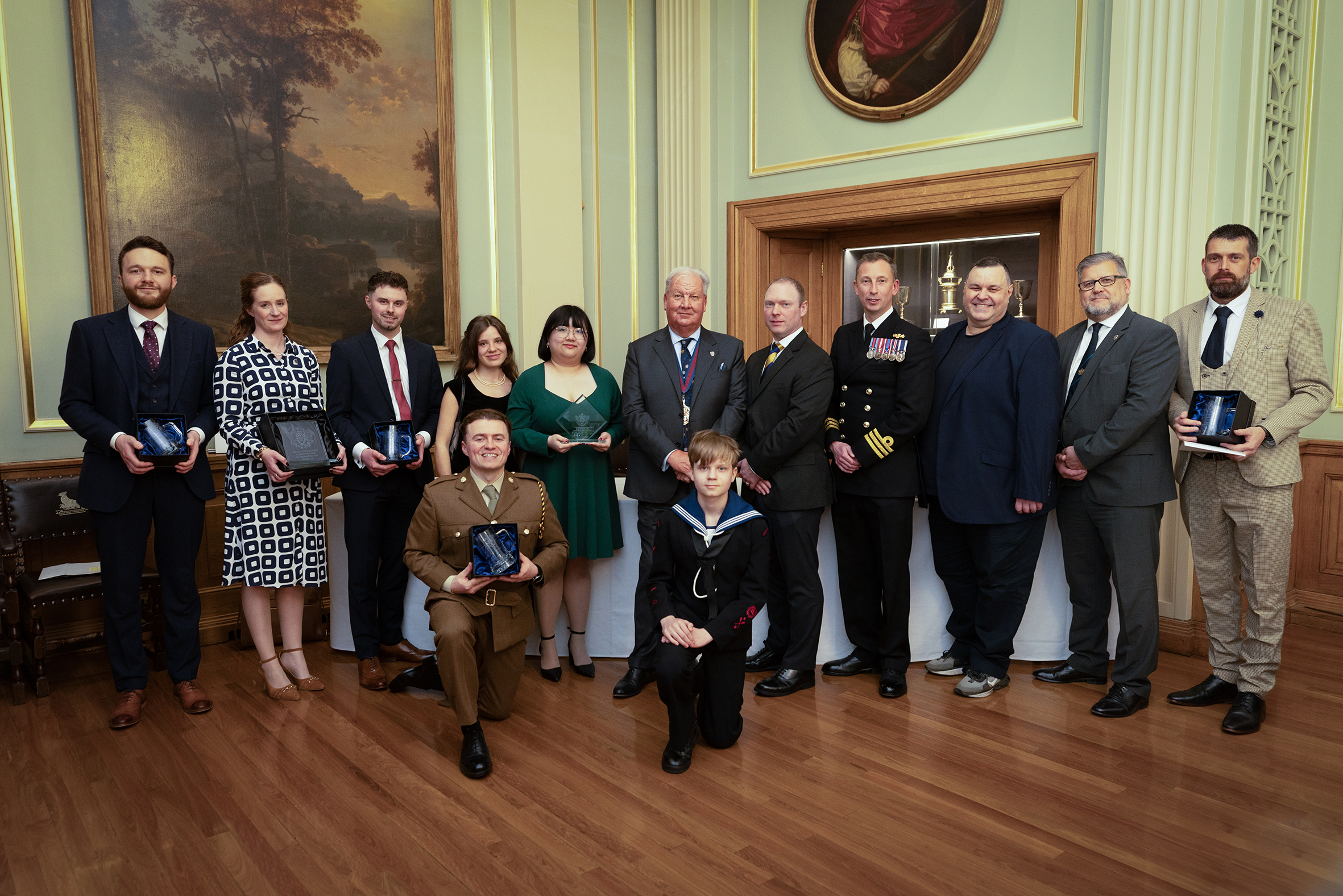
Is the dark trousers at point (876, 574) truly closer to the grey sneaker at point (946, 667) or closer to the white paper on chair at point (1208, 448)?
the grey sneaker at point (946, 667)

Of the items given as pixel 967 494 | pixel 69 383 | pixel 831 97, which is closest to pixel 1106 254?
pixel 967 494

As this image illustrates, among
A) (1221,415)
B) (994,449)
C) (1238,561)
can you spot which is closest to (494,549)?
(994,449)

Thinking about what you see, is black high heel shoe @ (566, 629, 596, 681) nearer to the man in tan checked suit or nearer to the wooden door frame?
the man in tan checked suit

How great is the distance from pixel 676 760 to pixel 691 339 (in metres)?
1.77

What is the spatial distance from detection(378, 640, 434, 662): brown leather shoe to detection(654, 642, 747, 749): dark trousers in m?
1.59

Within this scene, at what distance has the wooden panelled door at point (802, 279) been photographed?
6141 millimetres

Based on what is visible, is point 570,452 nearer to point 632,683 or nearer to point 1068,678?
point 632,683

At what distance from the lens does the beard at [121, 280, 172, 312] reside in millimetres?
3555

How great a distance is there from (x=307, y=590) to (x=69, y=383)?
168 centimetres

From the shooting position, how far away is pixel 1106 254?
3639mm

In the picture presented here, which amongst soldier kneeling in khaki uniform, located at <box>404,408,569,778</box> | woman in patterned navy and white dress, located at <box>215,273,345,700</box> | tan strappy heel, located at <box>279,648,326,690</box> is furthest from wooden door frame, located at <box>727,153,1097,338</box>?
tan strappy heel, located at <box>279,648,326,690</box>

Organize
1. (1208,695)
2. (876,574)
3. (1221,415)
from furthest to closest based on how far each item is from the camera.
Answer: (876,574) < (1208,695) < (1221,415)

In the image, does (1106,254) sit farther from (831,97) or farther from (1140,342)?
(831,97)

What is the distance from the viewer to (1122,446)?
3.54m
